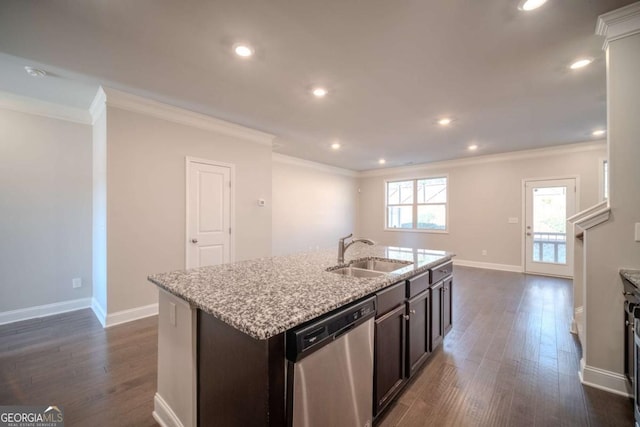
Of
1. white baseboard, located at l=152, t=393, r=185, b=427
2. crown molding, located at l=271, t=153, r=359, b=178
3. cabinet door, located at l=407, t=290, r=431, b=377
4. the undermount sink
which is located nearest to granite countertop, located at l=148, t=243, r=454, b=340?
the undermount sink

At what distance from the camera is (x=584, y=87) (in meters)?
2.90

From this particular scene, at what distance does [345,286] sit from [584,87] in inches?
143

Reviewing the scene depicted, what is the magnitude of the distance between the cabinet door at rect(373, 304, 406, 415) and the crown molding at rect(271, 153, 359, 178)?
4.40 meters

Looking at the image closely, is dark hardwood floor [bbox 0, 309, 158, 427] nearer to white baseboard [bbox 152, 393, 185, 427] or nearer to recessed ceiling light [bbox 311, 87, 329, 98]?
white baseboard [bbox 152, 393, 185, 427]

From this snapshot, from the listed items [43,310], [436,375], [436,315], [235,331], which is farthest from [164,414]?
[43,310]

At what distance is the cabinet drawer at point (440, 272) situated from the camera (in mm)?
2277

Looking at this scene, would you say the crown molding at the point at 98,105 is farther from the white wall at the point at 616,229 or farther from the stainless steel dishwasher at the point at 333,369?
the white wall at the point at 616,229

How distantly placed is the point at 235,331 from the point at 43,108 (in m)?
4.25

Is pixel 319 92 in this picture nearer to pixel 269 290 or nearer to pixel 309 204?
pixel 269 290

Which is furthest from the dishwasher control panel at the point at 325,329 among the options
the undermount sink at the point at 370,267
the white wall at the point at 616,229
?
the white wall at the point at 616,229

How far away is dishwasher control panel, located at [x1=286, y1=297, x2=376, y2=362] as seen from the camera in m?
1.04

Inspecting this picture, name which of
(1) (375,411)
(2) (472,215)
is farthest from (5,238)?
(2) (472,215)

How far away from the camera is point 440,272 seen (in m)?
2.41

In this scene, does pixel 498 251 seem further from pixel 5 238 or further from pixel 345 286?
pixel 5 238
